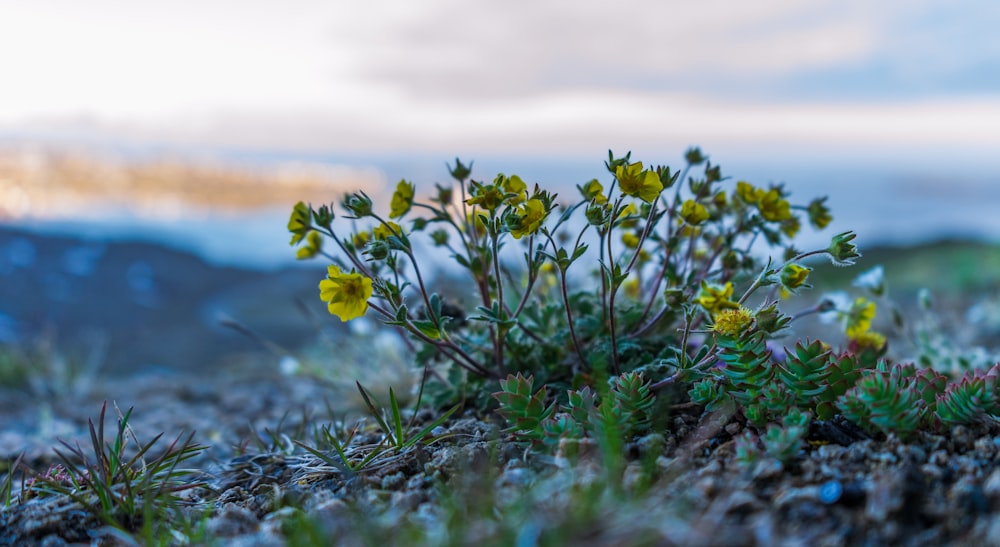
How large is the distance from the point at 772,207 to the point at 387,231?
3.97 ft

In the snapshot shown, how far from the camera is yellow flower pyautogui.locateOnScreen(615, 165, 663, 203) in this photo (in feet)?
6.09

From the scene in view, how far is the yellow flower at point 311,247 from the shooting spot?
233 cm

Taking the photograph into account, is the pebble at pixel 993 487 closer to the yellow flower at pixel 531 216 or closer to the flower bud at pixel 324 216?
the yellow flower at pixel 531 216

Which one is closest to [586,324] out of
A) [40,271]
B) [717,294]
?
[717,294]

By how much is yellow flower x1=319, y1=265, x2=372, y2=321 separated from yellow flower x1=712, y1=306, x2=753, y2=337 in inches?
34.2

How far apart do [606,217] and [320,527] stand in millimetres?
1047

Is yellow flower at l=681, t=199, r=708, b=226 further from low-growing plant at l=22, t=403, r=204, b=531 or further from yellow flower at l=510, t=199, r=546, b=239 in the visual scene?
low-growing plant at l=22, t=403, r=204, b=531

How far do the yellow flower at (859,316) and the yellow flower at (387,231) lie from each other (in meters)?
1.51

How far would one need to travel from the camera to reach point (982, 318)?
462 cm

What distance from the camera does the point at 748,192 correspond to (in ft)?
7.82

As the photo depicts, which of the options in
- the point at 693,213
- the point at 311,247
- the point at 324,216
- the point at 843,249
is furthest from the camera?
the point at 311,247

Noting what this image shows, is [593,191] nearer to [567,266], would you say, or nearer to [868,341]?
[567,266]

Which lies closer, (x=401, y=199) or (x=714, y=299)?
(x=714, y=299)

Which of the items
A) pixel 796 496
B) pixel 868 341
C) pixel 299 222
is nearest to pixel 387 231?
pixel 299 222
